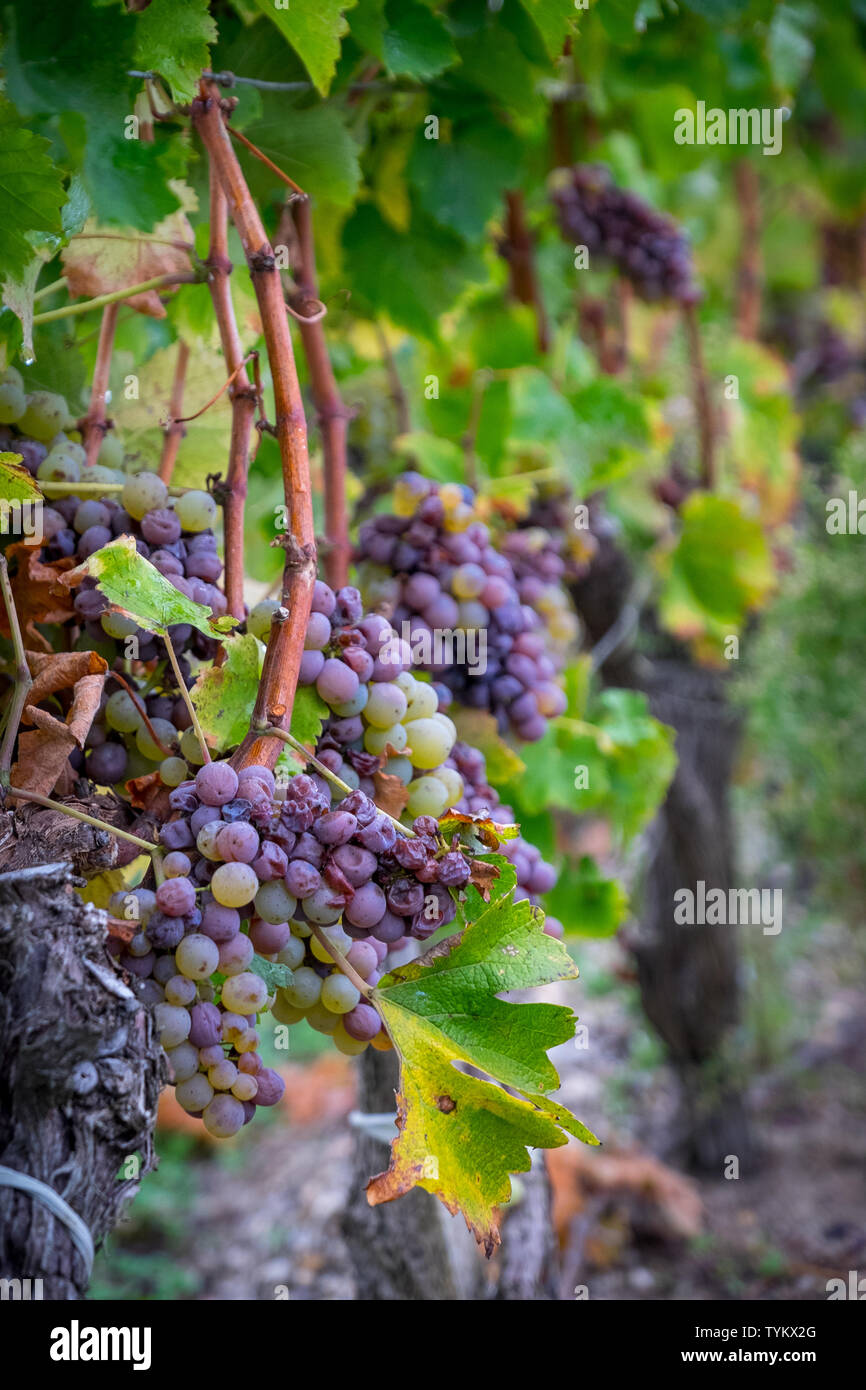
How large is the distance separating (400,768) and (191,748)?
12 cm

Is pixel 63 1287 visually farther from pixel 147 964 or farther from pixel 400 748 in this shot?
pixel 400 748

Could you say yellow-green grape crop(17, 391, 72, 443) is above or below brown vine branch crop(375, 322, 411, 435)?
below

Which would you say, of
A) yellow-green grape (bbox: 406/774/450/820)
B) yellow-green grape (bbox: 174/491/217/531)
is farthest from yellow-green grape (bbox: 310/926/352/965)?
yellow-green grape (bbox: 174/491/217/531)

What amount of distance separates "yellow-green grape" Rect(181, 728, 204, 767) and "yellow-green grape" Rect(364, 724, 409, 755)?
3.7 inches

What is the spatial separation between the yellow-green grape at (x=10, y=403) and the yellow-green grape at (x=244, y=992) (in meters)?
0.35

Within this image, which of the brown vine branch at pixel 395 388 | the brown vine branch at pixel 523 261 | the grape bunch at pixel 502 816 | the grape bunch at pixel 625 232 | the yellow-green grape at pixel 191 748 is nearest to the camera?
the yellow-green grape at pixel 191 748

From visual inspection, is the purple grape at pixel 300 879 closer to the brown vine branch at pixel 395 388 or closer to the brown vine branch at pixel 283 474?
the brown vine branch at pixel 283 474

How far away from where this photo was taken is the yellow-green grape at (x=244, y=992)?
19.4 inches

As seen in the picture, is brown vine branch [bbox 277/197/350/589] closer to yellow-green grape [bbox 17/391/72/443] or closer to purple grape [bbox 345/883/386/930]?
yellow-green grape [bbox 17/391/72/443]

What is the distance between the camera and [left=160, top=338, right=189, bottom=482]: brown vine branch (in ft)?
2.34

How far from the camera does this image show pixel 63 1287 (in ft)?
1.49

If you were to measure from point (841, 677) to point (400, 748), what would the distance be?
173cm

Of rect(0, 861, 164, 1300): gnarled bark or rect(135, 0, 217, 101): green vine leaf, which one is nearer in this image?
rect(0, 861, 164, 1300): gnarled bark

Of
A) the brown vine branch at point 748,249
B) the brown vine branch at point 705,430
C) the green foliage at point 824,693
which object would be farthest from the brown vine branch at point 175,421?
the brown vine branch at point 748,249
